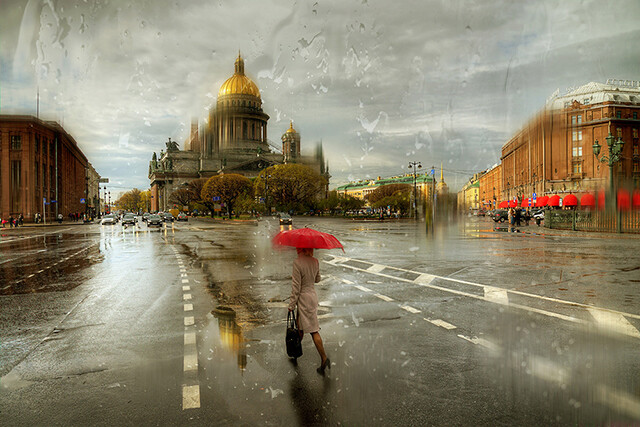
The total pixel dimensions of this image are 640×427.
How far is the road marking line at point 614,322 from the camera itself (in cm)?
652

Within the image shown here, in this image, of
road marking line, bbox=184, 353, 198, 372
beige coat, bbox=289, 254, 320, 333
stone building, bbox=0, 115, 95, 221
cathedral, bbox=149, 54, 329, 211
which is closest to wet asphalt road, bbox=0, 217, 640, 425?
road marking line, bbox=184, 353, 198, 372

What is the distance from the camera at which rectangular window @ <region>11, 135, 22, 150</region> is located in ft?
197

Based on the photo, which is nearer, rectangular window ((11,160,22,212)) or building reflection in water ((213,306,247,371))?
building reflection in water ((213,306,247,371))

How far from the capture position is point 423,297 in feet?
30.0

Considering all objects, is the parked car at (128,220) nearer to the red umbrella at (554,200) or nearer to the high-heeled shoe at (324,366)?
the red umbrella at (554,200)

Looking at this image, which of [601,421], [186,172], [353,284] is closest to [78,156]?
[186,172]

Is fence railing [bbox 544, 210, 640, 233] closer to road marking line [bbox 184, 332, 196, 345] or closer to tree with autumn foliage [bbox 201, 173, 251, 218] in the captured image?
road marking line [bbox 184, 332, 196, 345]

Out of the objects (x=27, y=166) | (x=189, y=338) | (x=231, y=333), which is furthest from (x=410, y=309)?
(x=27, y=166)

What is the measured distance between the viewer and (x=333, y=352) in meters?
5.69

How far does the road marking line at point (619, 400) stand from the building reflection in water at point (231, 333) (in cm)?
363

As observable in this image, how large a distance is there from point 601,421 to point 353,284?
23.6ft

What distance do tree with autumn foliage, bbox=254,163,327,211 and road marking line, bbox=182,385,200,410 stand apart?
7836 centimetres

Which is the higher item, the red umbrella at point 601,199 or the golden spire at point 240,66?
the golden spire at point 240,66

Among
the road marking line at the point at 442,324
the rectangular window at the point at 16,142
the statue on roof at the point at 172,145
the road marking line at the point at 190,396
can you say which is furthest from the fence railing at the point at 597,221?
the statue on roof at the point at 172,145
